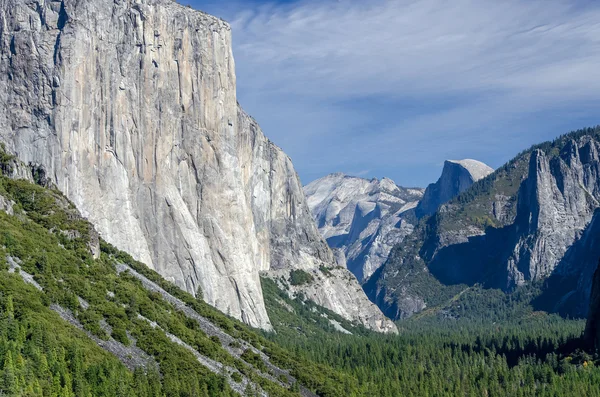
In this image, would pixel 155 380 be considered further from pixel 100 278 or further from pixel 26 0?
pixel 26 0

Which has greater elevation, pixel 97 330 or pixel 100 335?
pixel 97 330

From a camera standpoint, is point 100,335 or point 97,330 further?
point 97,330

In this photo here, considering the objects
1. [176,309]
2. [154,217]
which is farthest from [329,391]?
[154,217]

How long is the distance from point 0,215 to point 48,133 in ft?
212

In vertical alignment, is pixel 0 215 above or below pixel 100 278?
above

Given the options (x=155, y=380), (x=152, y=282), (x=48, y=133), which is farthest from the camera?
(x=48, y=133)

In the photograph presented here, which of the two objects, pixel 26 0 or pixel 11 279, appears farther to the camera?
pixel 26 0

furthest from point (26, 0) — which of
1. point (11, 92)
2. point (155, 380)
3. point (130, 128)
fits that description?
point (155, 380)

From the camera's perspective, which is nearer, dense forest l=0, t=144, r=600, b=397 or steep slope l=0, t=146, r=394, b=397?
dense forest l=0, t=144, r=600, b=397

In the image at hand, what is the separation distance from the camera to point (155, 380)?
9788 centimetres

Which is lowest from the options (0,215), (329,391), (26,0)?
(329,391)

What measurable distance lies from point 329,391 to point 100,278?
35.6 metres

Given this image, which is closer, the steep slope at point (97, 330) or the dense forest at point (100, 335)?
the dense forest at point (100, 335)

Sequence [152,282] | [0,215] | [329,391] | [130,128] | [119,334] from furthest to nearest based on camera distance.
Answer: [130,128] < [152,282] < [329,391] < [0,215] < [119,334]
